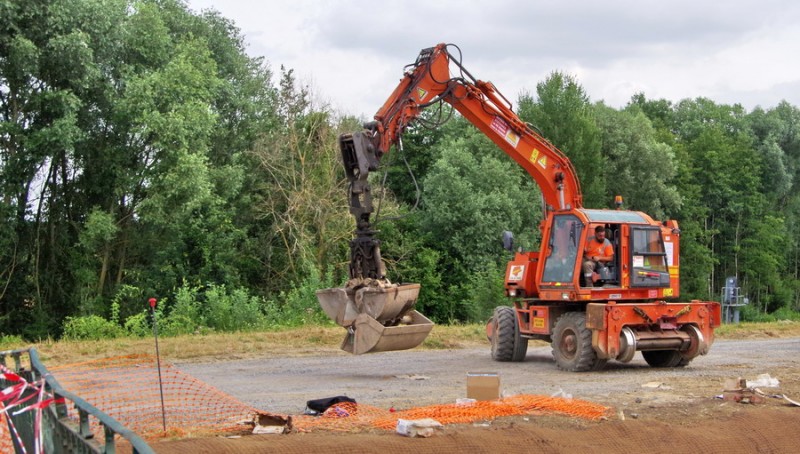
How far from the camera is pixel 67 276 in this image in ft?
98.9

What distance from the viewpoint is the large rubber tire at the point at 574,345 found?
15.1m

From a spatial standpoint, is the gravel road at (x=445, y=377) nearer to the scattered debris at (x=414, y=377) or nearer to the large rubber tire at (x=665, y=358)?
the scattered debris at (x=414, y=377)

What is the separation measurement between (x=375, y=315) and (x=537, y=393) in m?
2.63

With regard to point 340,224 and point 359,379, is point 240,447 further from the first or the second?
point 340,224

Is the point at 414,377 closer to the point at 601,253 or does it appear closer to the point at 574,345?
the point at 574,345

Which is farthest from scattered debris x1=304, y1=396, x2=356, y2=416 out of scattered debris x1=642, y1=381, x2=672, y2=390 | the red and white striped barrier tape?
scattered debris x1=642, y1=381, x2=672, y2=390

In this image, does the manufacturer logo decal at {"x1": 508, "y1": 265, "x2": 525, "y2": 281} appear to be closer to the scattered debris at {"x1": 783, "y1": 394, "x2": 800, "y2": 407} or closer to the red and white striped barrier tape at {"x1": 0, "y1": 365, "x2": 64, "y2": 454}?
the scattered debris at {"x1": 783, "y1": 394, "x2": 800, "y2": 407}

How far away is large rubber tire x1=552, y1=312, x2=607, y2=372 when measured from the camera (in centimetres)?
1509

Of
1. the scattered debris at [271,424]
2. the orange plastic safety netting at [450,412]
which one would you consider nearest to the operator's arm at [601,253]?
the orange plastic safety netting at [450,412]

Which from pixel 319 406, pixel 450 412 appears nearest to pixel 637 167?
pixel 450 412

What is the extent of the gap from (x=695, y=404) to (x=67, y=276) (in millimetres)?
23820

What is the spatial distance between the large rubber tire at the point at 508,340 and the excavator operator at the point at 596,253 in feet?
6.79

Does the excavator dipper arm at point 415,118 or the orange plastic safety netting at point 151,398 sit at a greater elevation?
the excavator dipper arm at point 415,118

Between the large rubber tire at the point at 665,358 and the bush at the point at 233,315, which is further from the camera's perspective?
the bush at the point at 233,315
